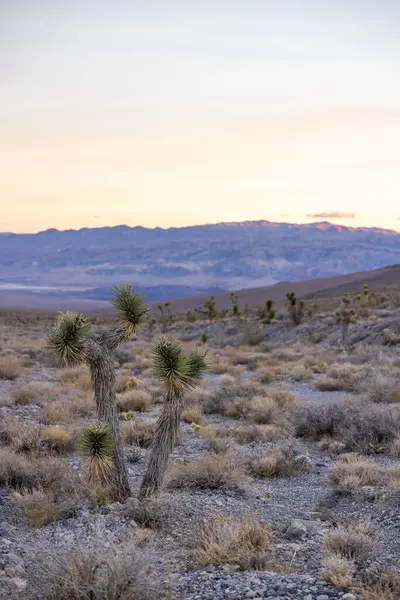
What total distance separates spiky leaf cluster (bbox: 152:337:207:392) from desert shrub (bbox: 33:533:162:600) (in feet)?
9.35

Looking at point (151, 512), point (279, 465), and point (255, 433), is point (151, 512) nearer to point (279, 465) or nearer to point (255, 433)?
point (279, 465)

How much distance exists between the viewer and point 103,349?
320 inches

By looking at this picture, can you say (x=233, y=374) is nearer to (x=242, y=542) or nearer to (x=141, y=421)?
(x=141, y=421)

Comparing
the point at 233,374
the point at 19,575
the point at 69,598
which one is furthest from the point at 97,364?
the point at 233,374

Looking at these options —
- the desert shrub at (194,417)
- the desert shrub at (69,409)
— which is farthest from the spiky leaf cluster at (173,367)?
the desert shrub at (194,417)

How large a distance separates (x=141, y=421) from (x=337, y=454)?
4.09 m

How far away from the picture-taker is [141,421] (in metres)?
13.2

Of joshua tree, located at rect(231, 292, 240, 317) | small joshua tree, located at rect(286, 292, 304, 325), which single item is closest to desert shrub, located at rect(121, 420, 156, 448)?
small joshua tree, located at rect(286, 292, 304, 325)

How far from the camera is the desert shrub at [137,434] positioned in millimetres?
12000

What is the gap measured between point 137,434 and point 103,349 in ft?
14.7

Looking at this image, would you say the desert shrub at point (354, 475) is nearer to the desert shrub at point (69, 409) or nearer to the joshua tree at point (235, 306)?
the desert shrub at point (69, 409)

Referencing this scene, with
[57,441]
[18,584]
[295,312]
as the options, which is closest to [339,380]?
[57,441]

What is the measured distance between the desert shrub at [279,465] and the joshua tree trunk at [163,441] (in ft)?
7.88

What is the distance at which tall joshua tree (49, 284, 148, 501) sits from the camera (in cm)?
778
